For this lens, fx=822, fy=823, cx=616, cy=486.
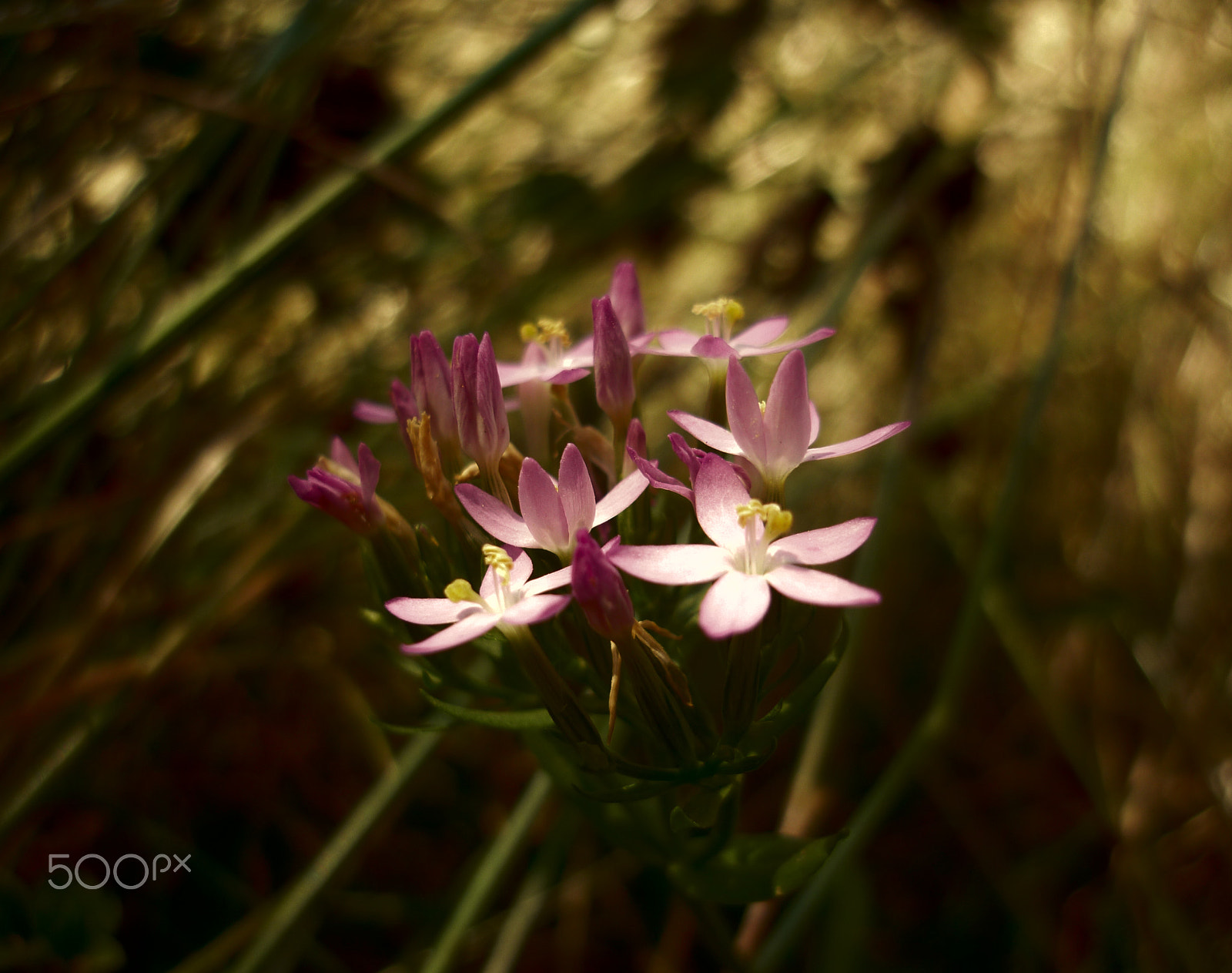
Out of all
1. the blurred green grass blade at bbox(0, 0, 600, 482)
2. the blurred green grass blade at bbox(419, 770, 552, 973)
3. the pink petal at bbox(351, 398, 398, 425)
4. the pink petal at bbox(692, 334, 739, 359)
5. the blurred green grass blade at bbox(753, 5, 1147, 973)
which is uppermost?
Answer: the blurred green grass blade at bbox(0, 0, 600, 482)


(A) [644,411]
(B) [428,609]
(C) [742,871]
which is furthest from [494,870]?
(A) [644,411]

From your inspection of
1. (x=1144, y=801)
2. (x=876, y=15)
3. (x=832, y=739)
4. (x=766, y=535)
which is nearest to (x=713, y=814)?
(x=766, y=535)

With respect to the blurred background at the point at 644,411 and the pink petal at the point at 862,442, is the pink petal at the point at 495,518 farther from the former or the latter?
the blurred background at the point at 644,411

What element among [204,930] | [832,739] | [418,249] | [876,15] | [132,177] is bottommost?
[832,739]

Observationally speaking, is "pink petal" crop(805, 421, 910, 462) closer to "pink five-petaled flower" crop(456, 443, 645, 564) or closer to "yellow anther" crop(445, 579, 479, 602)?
"pink five-petaled flower" crop(456, 443, 645, 564)

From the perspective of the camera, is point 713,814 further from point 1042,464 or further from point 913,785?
point 1042,464

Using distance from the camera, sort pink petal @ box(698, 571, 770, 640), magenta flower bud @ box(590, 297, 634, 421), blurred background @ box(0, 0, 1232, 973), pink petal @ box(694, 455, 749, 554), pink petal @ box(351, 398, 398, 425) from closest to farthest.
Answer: pink petal @ box(698, 571, 770, 640) < pink petal @ box(694, 455, 749, 554) < magenta flower bud @ box(590, 297, 634, 421) < pink petal @ box(351, 398, 398, 425) < blurred background @ box(0, 0, 1232, 973)

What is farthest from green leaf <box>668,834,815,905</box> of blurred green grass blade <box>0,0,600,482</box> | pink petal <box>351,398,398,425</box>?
blurred green grass blade <box>0,0,600,482</box>
